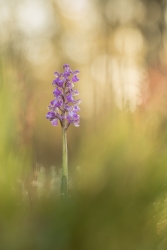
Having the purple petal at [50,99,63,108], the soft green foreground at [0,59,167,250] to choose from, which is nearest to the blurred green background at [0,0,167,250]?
the soft green foreground at [0,59,167,250]

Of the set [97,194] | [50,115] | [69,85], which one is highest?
[69,85]

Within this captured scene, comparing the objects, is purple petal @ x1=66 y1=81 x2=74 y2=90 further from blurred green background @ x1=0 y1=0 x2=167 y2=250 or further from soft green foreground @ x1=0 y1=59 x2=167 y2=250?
soft green foreground @ x1=0 y1=59 x2=167 y2=250

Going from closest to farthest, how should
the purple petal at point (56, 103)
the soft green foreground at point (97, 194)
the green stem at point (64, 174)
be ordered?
the soft green foreground at point (97, 194) < the green stem at point (64, 174) < the purple petal at point (56, 103)

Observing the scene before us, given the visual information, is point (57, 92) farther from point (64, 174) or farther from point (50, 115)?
point (64, 174)

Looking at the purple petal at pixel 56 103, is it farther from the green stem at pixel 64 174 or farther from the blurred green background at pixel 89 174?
the blurred green background at pixel 89 174

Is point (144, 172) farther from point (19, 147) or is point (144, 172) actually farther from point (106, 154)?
point (19, 147)

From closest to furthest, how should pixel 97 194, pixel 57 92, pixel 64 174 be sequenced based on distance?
pixel 97 194 → pixel 64 174 → pixel 57 92

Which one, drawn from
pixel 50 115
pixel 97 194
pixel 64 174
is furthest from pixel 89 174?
pixel 50 115

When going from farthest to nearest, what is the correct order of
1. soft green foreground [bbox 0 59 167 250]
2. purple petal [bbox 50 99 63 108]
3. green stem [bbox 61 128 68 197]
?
purple petal [bbox 50 99 63 108]
green stem [bbox 61 128 68 197]
soft green foreground [bbox 0 59 167 250]

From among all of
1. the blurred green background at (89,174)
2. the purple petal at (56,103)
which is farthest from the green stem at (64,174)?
the purple petal at (56,103)
